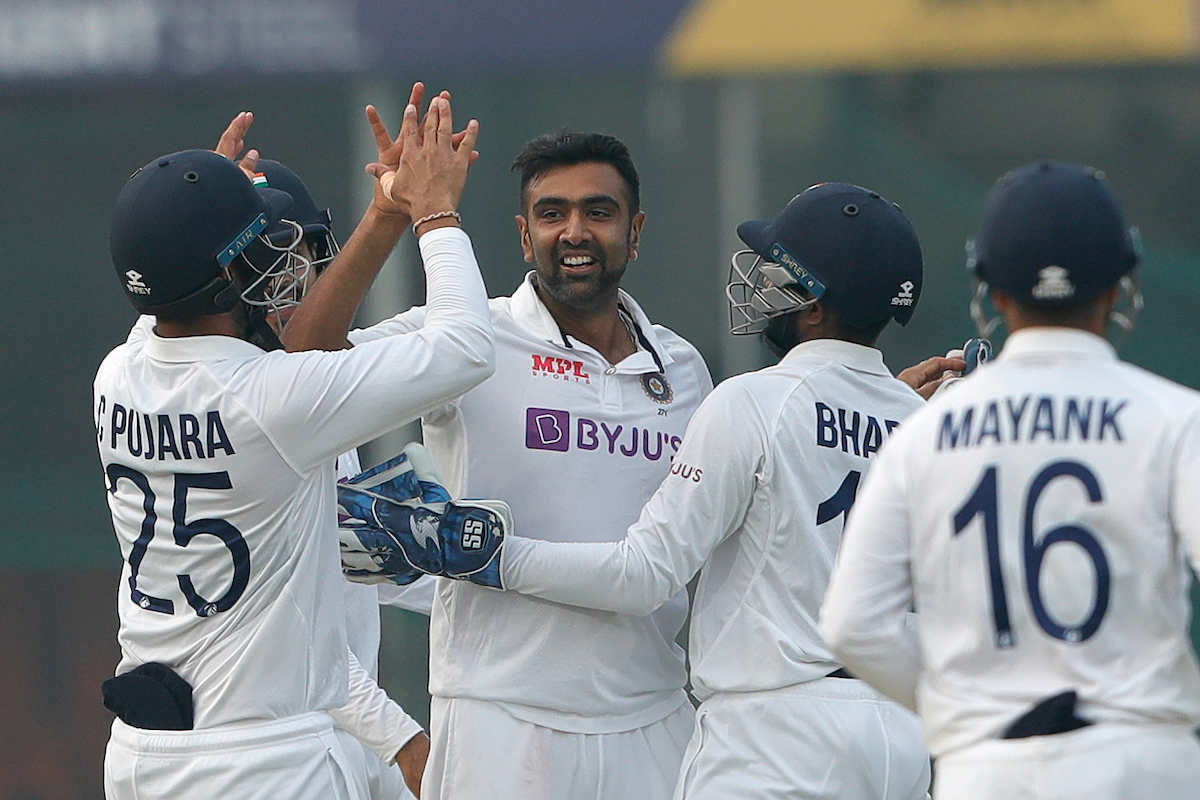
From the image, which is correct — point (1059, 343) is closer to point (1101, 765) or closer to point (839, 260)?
point (1101, 765)

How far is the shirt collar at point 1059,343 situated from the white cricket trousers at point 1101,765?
19.5 inches

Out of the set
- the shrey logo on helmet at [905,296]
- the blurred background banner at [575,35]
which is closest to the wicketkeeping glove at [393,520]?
the shrey logo on helmet at [905,296]

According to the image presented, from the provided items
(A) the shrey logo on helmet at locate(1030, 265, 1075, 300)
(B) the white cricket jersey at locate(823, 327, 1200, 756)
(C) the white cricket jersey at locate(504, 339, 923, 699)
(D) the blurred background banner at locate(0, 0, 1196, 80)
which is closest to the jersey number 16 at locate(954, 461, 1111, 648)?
(B) the white cricket jersey at locate(823, 327, 1200, 756)

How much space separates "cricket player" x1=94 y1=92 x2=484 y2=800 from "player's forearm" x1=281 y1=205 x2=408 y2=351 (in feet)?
0.82

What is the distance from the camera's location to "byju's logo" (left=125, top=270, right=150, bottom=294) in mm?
2869

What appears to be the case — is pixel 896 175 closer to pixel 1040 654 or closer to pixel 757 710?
pixel 757 710

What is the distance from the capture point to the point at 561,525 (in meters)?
3.48

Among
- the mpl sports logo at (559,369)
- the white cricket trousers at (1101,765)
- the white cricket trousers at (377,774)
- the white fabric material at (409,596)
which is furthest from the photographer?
the white fabric material at (409,596)

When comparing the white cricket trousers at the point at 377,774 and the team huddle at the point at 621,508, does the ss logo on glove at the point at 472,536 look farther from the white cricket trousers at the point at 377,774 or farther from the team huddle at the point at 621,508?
the white cricket trousers at the point at 377,774

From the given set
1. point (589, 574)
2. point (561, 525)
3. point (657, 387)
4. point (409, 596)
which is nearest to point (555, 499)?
point (561, 525)

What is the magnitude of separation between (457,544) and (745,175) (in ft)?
15.3

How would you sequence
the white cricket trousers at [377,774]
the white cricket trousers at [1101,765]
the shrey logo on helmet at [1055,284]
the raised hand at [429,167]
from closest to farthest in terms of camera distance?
the white cricket trousers at [1101,765] < the shrey logo on helmet at [1055,284] < the raised hand at [429,167] < the white cricket trousers at [377,774]

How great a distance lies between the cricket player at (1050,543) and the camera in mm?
2268

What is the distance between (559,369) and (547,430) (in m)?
0.14
